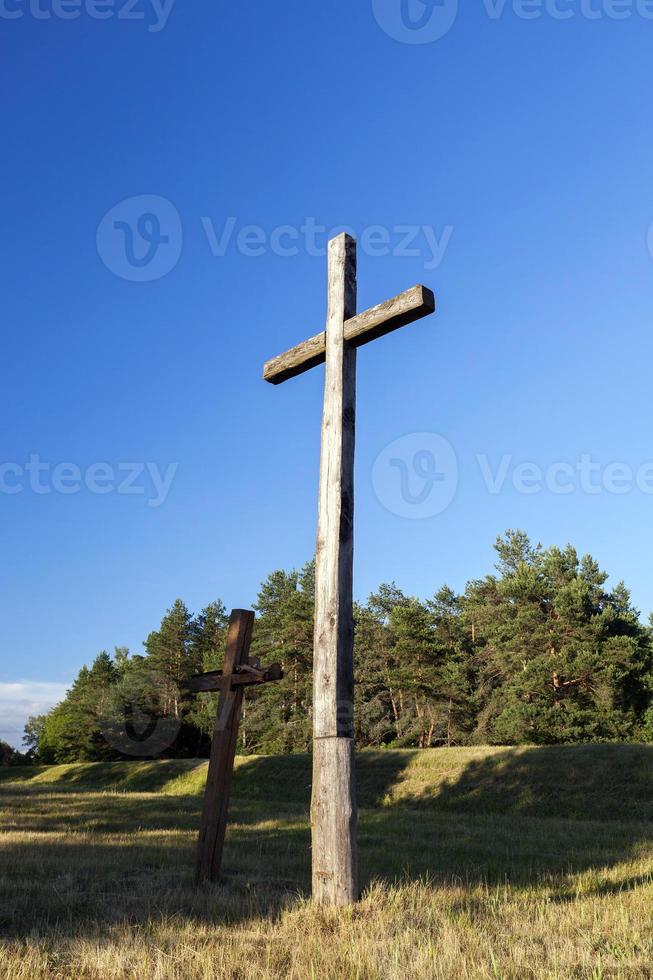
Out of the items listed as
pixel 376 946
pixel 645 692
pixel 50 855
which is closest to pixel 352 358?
pixel 376 946

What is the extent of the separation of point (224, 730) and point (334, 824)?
111 inches

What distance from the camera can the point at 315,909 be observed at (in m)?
6.83

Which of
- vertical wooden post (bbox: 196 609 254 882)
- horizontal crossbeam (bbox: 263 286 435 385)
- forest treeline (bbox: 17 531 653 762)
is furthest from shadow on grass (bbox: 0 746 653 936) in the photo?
forest treeline (bbox: 17 531 653 762)

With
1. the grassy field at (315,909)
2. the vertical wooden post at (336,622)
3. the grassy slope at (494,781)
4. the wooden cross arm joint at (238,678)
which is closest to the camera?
the grassy field at (315,909)

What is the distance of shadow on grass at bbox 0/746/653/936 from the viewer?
7.41 meters

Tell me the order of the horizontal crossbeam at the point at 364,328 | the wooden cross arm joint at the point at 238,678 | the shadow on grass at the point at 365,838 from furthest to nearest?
the wooden cross arm joint at the point at 238,678 → the horizontal crossbeam at the point at 364,328 → the shadow on grass at the point at 365,838

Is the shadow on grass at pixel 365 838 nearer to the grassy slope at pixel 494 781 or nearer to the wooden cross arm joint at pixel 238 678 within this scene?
the grassy slope at pixel 494 781

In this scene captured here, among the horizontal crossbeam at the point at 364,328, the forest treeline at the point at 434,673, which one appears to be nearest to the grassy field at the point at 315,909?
the horizontal crossbeam at the point at 364,328

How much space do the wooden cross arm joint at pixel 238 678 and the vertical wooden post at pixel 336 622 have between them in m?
1.71

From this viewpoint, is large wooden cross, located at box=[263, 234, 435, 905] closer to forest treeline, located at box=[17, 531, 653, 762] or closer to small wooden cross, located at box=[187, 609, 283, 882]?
small wooden cross, located at box=[187, 609, 283, 882]

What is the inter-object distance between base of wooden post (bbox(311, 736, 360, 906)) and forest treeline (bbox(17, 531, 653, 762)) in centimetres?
3618

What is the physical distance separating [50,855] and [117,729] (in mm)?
56195

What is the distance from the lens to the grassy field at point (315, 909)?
207 inches

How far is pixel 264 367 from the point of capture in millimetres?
9820
